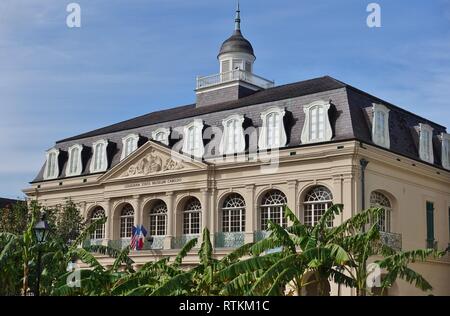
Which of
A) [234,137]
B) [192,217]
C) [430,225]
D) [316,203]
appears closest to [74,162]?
[192,217]

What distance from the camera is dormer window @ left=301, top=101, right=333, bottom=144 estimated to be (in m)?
35.3

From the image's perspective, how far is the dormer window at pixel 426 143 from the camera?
3878 cm

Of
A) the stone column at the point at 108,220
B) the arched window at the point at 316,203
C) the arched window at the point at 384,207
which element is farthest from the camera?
the stone column at the point at 108,220

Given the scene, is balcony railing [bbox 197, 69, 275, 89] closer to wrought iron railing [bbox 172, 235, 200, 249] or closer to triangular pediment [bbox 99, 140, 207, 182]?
triangular pediment [bbox 99, 140, 207, 182]

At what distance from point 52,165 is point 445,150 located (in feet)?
79.4

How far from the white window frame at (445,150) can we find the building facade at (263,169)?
0.27 ft

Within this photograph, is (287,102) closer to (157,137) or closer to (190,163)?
(190,163)

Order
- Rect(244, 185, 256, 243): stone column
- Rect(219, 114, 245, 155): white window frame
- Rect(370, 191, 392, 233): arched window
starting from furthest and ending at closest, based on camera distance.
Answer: Rect(219, 114, 245, 155): white window frame < Rect(244, 185, 256, 243): stone column < Rect(370, 191, 392, 233): arched window

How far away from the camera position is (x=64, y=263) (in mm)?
27516

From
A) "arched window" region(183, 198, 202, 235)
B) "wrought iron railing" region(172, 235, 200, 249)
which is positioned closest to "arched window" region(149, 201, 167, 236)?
"arched window" region(183, 198, 202, 235)

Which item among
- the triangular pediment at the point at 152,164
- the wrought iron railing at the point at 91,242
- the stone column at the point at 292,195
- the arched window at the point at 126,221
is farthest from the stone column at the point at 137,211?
the stone column at the point at 292,195

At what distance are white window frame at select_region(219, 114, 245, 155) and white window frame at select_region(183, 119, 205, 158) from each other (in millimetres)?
1348

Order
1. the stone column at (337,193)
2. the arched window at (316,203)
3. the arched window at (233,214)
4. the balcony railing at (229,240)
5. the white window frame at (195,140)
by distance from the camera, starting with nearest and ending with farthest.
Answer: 1. the stone column at (337,193)
2. the arched window at (316,203)
3. the balcony railing at (229,240)
4. the arched window at (233,214)
5. the white window frame at (195,140)

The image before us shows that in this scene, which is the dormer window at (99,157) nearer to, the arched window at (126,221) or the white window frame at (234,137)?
the arched window at (126,221)
